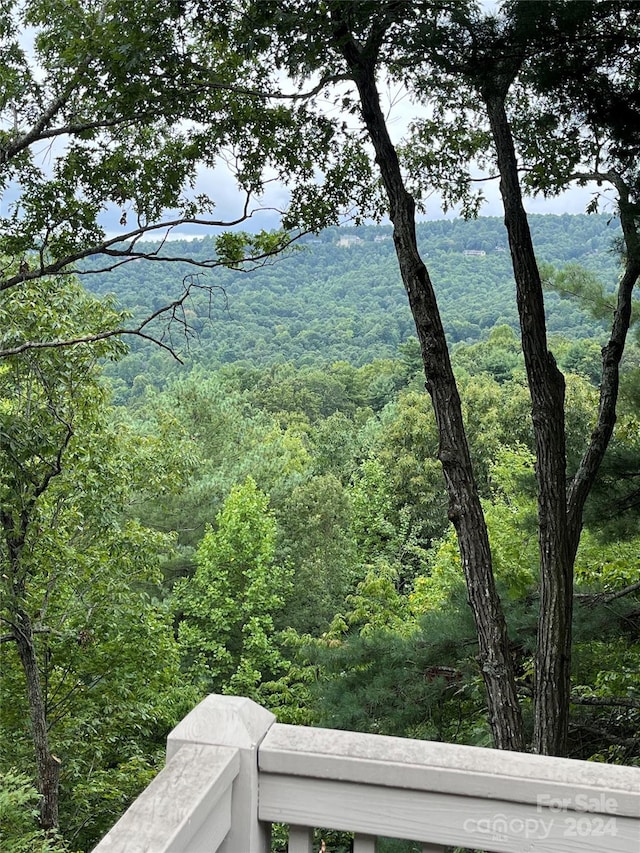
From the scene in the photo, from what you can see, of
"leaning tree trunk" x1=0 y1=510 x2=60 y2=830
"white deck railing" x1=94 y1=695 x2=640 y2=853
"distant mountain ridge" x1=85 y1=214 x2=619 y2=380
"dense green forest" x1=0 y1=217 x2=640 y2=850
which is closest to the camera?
"white deck railing" x1=94 y1=695 x2=640 y2=853

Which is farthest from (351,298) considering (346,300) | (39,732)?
(39,732)

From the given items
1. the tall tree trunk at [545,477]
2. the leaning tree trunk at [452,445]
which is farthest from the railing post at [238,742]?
the tall tree trunk at [545,477]

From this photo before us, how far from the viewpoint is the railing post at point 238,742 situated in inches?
22.5

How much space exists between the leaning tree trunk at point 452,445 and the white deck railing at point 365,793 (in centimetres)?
193

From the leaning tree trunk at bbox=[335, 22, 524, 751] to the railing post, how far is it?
1930mm

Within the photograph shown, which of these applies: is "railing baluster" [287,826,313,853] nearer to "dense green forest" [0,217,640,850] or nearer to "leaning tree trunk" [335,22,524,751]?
"leaning tree trunk" [335,22,524,751]

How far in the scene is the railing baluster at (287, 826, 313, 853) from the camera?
0.58 meters

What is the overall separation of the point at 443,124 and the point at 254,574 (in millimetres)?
7738

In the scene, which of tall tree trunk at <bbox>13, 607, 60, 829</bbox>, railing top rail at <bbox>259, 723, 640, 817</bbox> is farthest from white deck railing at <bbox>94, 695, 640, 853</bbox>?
tall tree trunk at <bbox>13, 607, 60, 829</bbox>

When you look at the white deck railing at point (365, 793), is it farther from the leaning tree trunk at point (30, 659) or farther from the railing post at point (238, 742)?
the leaning tree trunk at point (30, 659)

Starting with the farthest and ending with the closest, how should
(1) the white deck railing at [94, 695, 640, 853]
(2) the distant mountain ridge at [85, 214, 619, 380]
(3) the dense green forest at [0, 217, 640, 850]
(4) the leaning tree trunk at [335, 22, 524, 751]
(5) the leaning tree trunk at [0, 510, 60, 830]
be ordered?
1. (2) the distant mountain ridge at [85, 214, 619, 380]
2. (5) the leaning tree trunk at [0, 510, 60, 830]
3. (3) the dense green forest at [0, 217, 640, 850]
4. (4) the leaning tree trunk at [335, 22, 524, 751]
5. (1) the white deck railing at [94, 695, 640, 853]

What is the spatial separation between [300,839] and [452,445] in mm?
2011

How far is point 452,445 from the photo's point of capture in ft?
8.29

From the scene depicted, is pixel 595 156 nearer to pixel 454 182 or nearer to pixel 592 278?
pixel 454 182
